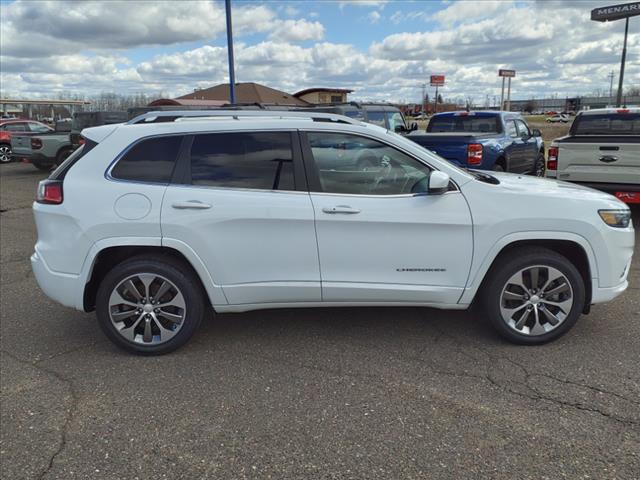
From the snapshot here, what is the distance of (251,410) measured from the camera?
3.28 metres

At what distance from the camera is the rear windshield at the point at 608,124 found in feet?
27.8

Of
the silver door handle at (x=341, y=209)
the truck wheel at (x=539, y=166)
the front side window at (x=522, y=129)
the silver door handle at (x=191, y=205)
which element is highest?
the front side window at (x=522, y=129)

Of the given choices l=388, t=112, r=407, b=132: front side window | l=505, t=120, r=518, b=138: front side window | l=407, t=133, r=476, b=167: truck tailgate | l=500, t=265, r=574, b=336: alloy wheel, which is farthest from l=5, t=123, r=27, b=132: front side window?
l=500, t=265, r=574, b=336: alloy wheel

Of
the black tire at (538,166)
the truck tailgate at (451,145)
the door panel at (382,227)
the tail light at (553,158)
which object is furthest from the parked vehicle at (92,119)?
the door panel at (382,227)

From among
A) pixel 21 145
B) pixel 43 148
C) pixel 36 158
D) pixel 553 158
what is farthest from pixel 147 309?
pixel 21 145

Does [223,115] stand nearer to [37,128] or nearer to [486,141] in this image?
[486,141]

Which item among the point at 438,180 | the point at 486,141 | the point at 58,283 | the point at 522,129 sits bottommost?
the point at 58,283

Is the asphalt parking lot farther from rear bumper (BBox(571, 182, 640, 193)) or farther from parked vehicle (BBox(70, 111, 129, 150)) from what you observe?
parked vehicle (BBox(70, 111, 129, 150))

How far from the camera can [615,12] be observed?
34.6m

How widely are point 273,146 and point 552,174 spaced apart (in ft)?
18.7

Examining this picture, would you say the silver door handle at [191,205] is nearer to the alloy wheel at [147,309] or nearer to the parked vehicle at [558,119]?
the alloy wheel at [147,309]

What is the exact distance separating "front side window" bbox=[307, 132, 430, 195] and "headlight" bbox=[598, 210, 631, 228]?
1348mm

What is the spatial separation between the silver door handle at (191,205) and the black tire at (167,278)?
1.39 ft

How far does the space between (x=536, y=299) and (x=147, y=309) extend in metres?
2.88
